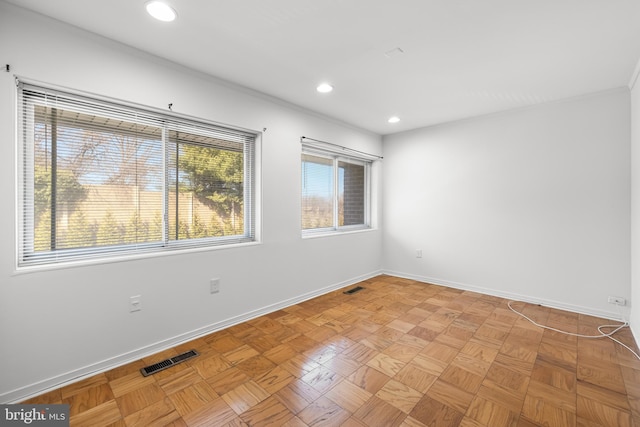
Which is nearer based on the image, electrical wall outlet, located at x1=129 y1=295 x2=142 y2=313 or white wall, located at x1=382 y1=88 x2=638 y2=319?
electrical wall outlet, located at x1=129 y1=295 x2=142 y2=313

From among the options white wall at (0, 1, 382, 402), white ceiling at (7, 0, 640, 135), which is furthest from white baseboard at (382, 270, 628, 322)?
white ceiling at (7, 0, 640, 135)

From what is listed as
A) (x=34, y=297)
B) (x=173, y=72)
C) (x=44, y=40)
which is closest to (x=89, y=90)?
(x=44, y=40)

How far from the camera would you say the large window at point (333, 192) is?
3883mm

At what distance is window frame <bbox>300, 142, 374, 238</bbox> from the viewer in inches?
151

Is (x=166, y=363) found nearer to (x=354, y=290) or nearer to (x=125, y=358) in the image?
(x=125, y=358)

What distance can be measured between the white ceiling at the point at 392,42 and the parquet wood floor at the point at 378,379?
246 cm

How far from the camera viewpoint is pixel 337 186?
440 cm

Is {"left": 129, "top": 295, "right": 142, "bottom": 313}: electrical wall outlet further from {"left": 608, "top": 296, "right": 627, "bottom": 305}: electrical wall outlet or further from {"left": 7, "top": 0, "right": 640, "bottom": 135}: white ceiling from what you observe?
{"left": 608, "top": 296, "right": 627, "bottom": 305}: electrical wall outlet

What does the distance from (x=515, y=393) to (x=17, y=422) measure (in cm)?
300

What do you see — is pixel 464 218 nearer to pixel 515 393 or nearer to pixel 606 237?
pixel 606 237

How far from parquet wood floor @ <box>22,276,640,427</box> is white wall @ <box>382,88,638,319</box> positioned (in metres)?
0.63

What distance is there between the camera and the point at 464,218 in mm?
4098

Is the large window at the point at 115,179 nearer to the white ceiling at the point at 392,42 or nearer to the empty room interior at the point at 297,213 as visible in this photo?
the empty room interior at the point at 297,213

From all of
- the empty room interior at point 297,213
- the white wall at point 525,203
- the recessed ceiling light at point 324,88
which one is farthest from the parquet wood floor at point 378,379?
the recessed ceiling light at point 324,88
